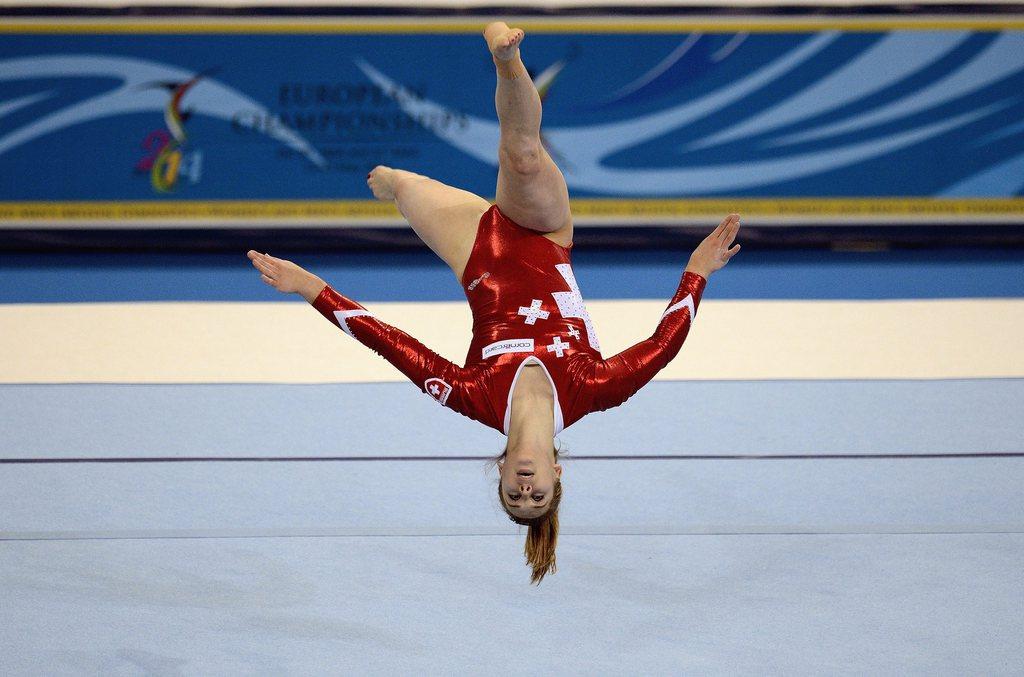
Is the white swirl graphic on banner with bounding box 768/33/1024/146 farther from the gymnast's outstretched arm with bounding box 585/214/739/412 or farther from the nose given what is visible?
the nose

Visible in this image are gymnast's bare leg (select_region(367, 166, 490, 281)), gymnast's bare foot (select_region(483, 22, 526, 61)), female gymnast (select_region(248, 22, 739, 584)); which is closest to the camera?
gymnast's bare foot (select_region(483, 22, 526, 61))

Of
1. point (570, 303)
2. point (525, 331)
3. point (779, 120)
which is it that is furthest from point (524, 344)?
point (779, 120)

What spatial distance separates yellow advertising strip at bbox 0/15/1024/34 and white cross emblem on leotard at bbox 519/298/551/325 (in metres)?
3.88

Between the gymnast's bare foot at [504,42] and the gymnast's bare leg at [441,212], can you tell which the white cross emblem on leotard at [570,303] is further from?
the gymnast's bare foot at [504,42]

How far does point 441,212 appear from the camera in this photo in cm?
389

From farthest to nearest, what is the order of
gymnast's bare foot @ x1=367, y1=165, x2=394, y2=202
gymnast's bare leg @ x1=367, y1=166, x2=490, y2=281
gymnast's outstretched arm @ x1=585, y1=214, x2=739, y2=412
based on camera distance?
gymnast's bare foot @ x1=367, y1=165, x2=394, y2=202, gymnast's bare leg @ x1=367, y1=166, x2=490, y2=281, gymnast's outstretched arm @ x1=585, y1=214, x2=739, y2=412

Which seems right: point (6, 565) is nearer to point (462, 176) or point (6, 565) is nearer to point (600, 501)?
point (600, 501)

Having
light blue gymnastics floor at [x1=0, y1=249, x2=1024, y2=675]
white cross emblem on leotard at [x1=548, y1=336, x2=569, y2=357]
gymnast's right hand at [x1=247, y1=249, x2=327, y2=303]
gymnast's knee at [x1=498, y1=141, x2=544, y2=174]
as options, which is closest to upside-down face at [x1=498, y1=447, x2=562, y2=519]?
white cross emblem on leotard at [x1=548, y1=336, x2=569, y2=357]

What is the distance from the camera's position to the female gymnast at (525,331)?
324cm

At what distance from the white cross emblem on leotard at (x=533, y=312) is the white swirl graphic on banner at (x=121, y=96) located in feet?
12.7

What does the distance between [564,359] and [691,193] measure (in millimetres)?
4003

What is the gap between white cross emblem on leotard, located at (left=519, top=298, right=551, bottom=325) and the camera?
350 cm

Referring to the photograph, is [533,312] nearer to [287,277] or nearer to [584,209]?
[287,277]

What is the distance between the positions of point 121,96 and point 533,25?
8.84 ft
